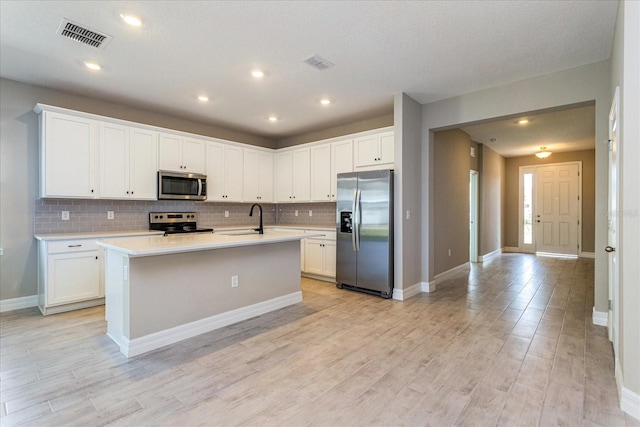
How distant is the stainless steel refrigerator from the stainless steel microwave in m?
2.24

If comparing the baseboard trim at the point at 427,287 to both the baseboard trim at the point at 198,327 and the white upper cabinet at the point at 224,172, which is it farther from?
the white upper cabinet at the point at 224,172

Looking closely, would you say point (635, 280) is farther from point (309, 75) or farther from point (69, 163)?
point (69, 163)

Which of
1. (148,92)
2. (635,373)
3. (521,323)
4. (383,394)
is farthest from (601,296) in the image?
(148,92)

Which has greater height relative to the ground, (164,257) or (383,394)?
(164,257)

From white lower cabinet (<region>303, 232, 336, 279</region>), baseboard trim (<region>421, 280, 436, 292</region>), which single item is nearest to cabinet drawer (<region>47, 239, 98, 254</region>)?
white lower cabinet (<region>303, 232, 336, 279</region>)

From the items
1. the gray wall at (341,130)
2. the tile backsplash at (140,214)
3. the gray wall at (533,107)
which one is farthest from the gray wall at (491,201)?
the tile backsplash at (140,214)

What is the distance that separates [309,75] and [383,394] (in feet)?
10.7

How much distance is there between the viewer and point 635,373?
5.94ft

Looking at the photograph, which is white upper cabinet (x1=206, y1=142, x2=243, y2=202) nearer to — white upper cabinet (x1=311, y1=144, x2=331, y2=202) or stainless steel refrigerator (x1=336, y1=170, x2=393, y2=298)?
white upper cabinet (x1=311, y1=144, x2=331, y2=202)

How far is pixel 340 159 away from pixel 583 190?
6.94m

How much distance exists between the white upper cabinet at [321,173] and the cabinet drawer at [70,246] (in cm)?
337

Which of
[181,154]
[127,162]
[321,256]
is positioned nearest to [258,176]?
[181,154]

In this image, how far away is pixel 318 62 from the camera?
10.9ft

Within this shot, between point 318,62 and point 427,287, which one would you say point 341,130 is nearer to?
point 318,62
